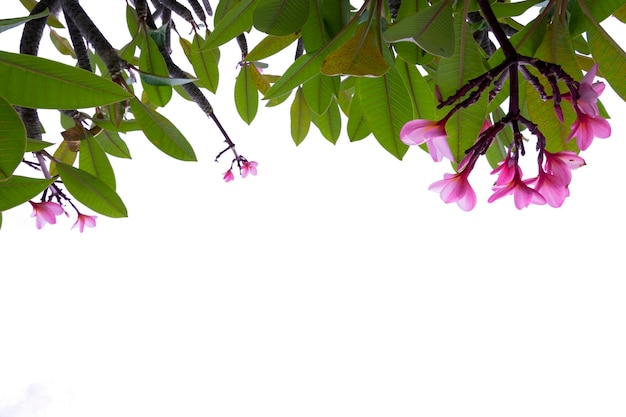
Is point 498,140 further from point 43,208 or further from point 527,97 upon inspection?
point 43,208

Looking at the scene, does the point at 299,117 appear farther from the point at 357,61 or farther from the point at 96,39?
the point at 357,61

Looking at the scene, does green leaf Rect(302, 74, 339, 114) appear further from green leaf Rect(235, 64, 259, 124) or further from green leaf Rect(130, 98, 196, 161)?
green leaf Rect(235, 64, 259, 124)

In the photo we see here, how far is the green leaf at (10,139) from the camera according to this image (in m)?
0.27

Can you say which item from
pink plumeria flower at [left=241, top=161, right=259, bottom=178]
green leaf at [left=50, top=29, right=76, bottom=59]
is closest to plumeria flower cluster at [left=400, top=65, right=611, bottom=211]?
pink plumeria flower at [left=241, top=161, right=259, bottom=178]

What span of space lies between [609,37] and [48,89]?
38cm

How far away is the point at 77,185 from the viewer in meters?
0.50

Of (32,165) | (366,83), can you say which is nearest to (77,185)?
(32,165)

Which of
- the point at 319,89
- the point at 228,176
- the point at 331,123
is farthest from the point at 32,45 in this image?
the point at 228,176

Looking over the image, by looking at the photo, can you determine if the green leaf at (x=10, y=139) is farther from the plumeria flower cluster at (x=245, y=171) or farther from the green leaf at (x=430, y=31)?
the plumeria flower cluster at (x=245, y=171)

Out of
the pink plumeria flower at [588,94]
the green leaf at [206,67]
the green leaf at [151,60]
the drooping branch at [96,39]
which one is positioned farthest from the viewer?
the green leaf at [206,67]

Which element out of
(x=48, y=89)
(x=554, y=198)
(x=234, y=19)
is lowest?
(x=554, y=198)

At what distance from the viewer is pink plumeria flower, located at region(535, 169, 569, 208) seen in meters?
0.31

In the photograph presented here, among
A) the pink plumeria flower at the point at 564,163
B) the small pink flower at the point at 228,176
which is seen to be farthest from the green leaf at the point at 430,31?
the small pink flower at the point at 228,176

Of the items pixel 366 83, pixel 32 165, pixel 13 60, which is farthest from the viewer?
pixel 32 165
